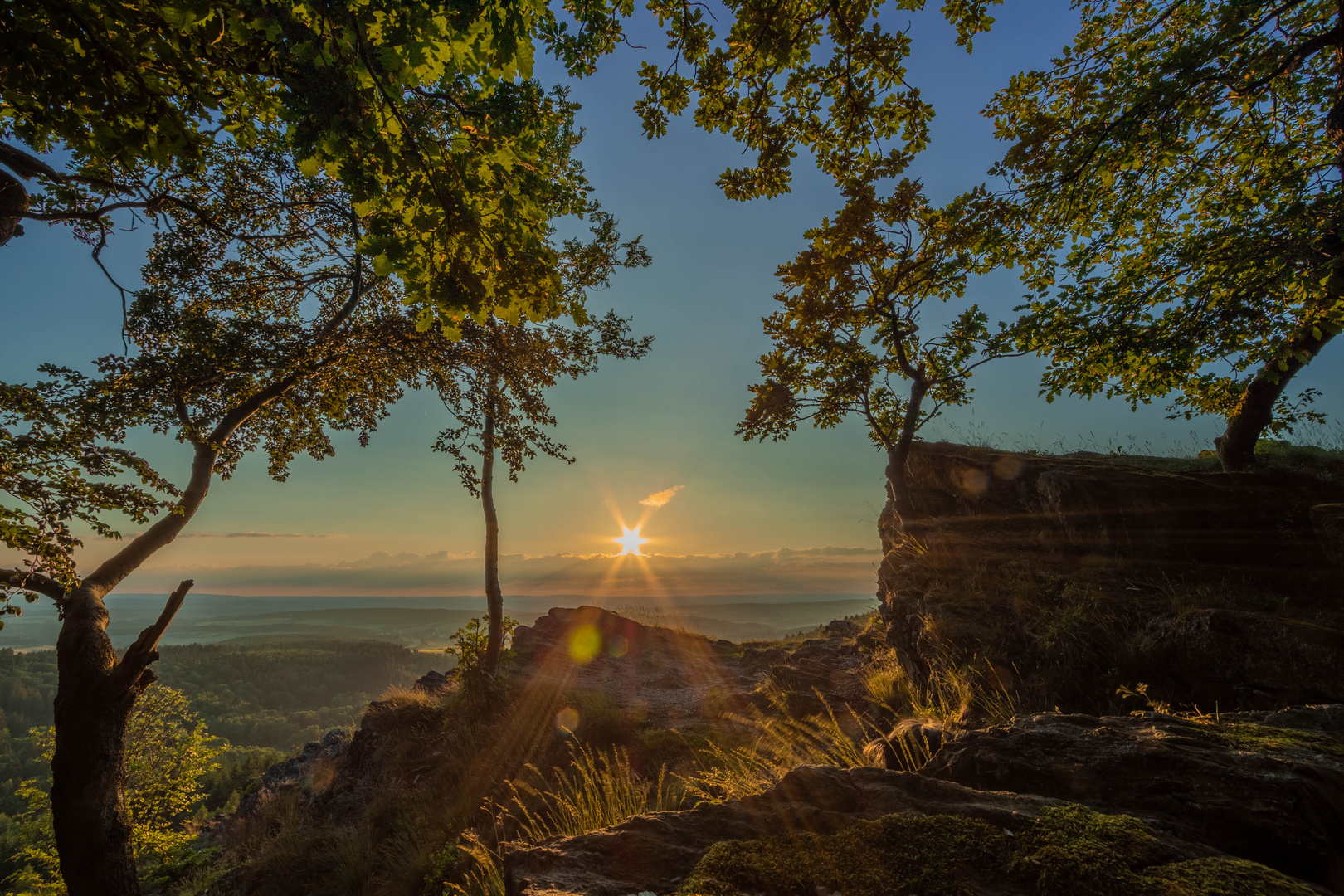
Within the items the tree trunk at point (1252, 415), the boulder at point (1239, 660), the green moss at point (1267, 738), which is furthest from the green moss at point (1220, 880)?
the tree trunk at point (1252, 415)

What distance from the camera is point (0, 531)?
16.8ft

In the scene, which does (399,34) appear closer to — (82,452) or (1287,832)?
(1287,832)

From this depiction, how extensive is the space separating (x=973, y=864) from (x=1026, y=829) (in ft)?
1.11

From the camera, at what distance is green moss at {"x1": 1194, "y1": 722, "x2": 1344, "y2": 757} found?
260 centimetres

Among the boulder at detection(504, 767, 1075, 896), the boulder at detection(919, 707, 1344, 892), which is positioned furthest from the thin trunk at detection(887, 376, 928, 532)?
the boulder at detection(504, 767, 1075, 896)

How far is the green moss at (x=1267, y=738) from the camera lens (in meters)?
2.60

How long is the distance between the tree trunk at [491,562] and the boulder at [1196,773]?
9.83 metres

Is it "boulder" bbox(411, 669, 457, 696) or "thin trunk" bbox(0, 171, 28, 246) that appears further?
"boulder" bbox(411, 669, 457, 696)

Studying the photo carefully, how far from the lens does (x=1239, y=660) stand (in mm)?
4582

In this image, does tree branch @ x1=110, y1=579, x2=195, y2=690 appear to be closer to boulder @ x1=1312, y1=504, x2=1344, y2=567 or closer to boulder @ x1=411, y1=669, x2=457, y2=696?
boulder @ x1=411, y1=669, x2=457, y2=696

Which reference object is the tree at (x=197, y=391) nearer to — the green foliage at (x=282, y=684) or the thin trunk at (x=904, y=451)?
the thin trunk at (x=904, y=451)

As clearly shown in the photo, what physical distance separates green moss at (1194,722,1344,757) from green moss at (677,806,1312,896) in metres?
1.59

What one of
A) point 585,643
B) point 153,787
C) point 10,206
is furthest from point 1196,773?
point 153,787

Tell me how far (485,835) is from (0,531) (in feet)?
22.4
